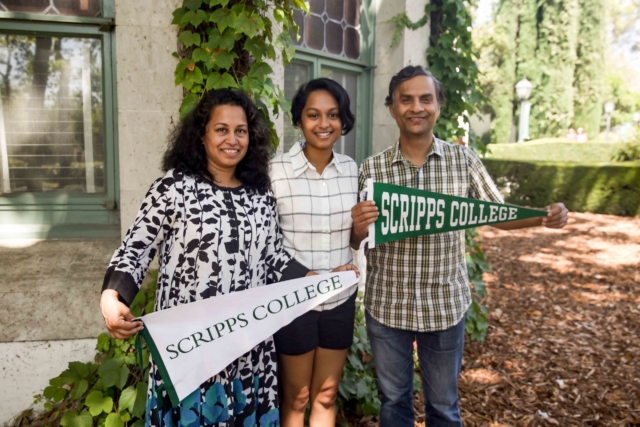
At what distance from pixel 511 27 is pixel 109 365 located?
32754mm

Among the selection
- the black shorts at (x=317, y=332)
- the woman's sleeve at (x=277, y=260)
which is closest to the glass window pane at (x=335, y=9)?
the woman's sleeve at (x=277, y=260)

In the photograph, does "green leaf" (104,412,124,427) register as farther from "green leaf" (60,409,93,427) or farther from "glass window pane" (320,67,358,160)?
"glass window pane" (320,67,358,160)

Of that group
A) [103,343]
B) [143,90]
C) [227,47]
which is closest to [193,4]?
[227,47]

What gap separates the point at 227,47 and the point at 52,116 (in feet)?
5.22

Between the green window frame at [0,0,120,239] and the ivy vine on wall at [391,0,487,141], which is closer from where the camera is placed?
the green window frame at [0,0,120,239]

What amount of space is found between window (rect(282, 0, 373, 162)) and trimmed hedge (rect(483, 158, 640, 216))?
34.3 feet

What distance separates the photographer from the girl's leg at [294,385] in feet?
8.25

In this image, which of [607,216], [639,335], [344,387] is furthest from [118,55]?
[607,216]

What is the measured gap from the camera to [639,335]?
541 centimetres

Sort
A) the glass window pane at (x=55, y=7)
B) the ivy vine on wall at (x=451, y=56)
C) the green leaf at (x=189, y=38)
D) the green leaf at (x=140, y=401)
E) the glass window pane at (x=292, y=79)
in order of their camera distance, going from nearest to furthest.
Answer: the green leaf at (x=140, y=401) < the green leaf at (x=189, y=38) < the glass window pane at (x=55, y=7) < the glass window pane at (x=292, y=79) < the ivy vine on wall at (x=451, y=56)

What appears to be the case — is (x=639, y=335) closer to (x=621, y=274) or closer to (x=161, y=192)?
(x=621, y=274)

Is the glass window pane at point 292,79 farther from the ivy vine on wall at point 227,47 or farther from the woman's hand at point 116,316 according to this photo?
the woman's hand at point 116,316

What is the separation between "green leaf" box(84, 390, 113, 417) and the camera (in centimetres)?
283

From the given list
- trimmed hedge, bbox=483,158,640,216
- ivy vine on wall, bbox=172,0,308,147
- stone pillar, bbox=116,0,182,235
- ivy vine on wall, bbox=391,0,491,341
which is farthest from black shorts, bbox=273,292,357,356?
trimmed hedge, bbox=483,158,640,216
